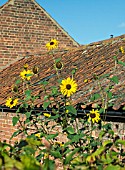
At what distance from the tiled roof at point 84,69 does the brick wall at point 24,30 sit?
18.0 inches

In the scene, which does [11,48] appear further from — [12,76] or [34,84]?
[34,84]

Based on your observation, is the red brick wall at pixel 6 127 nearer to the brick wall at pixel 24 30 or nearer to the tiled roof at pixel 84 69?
the tiled roof at pixel 84 69

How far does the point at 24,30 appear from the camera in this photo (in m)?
14.0

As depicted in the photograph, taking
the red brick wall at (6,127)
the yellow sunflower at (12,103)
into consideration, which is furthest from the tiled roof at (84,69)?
the yellow sunflower at (12,103)

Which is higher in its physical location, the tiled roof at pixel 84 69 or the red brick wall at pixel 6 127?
the tiled roof at pixel 84 69

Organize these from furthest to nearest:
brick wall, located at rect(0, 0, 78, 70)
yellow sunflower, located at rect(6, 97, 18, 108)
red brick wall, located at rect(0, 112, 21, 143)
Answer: brick wall, located at rect(0, 0, 78, 70) < red brick wall, located at rect(0, 112, 21, 143) < yellow sunflower, located at rect(6, 97, 18, 108)

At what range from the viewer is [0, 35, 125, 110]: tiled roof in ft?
19.9

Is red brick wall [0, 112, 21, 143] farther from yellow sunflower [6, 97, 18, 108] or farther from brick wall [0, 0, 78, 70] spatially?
brick wall [0, 0, 78, 70]

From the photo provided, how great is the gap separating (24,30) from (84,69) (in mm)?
5901

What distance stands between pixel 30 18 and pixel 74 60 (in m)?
4.46

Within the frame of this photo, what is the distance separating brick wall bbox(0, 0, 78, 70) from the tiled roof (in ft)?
1.50

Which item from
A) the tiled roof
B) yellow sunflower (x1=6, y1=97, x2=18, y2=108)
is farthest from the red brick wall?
yellow sunflower (x1=6, y1=97, x2=18, y2=108)

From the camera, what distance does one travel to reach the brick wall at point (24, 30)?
13.6 m

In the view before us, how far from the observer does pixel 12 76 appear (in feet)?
38.1
